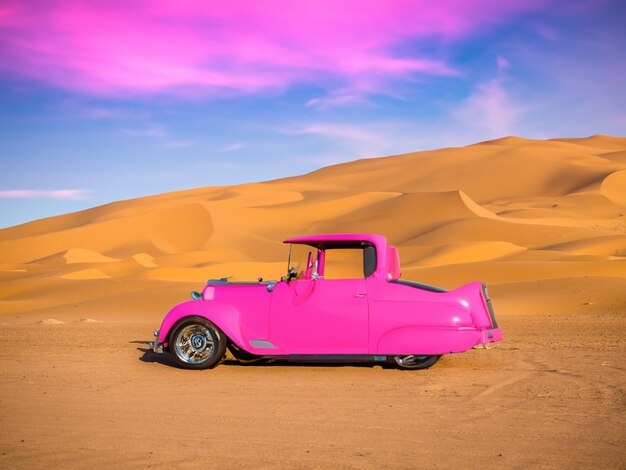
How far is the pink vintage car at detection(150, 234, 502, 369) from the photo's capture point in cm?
987

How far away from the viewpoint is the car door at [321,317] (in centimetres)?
993

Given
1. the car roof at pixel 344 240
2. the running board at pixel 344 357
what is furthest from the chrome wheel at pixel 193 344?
the car roof at pixel 344 240

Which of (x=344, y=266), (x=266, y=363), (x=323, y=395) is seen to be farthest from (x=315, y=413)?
(x=344, y=266)

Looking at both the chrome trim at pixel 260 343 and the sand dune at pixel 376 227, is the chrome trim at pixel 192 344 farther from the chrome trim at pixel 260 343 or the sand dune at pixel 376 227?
the sand dune at pixel 376 227

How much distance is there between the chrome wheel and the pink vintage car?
0.05 feet

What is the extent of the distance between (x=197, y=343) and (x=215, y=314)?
595 millimetres

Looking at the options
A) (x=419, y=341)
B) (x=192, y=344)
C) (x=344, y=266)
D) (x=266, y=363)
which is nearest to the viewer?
(x=419, y=341)

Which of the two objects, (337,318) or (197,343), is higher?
(337,318)

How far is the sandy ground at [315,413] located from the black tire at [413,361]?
0.16 metres

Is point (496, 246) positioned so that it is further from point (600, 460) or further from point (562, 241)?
point (600, 460)

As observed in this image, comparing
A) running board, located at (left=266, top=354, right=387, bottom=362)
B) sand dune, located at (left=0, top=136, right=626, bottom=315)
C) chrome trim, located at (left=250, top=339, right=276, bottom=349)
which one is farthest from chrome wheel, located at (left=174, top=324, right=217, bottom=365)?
sand dune, located at (left=0, top=136, right=626, bottom=315)

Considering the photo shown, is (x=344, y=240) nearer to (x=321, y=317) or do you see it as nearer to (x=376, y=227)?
(x=321, y=317)

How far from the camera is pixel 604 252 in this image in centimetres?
4628

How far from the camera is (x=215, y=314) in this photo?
33.7 feet
